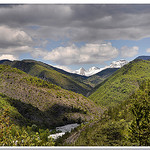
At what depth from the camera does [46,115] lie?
42.9 m

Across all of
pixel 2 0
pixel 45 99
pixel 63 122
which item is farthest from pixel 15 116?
pixel 2 0

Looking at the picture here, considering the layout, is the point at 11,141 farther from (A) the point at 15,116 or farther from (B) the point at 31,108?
(B) the point at 31,108

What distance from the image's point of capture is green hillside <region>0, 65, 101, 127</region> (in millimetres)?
40688

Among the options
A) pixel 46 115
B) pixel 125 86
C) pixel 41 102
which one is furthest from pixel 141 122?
pixel 125 86

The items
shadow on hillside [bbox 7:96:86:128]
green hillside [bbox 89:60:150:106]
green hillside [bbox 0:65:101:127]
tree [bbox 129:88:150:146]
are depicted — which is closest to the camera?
tree [bbox 129:88:150:146]

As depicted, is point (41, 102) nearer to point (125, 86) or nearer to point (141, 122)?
point (141, 122)

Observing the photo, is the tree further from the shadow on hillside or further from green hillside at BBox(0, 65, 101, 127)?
green hillside at BBox(0, 65, 101, 127)

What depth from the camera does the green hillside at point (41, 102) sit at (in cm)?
4069

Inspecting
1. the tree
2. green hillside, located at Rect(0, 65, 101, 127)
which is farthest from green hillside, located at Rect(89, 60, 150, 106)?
the tree

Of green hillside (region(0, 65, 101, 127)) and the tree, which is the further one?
green hillside (region(0, 65, 101, 127))

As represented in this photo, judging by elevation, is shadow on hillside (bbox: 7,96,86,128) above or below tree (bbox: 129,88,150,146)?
below

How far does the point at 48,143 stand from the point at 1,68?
5703cm

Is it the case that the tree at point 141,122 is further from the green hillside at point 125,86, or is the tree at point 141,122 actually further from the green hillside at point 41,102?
the green hillside at point 125,86

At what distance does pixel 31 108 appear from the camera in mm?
40719
